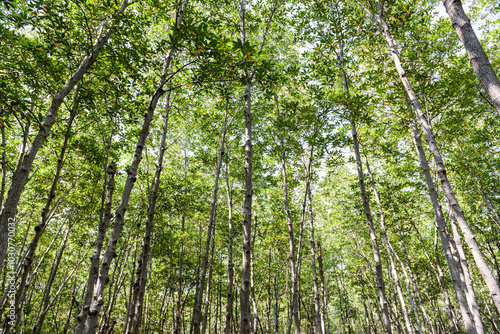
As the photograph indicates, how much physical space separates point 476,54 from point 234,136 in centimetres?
1237

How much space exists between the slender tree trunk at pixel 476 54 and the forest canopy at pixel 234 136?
0.8 inches

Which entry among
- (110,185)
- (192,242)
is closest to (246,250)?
(110,185)

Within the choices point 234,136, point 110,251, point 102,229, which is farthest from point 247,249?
point 234,136

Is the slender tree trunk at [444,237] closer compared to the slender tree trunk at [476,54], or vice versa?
the slender tree trunk at [476,54]

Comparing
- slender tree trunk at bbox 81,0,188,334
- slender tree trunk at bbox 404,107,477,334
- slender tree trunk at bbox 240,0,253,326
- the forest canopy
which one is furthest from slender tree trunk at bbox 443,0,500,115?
slender tree trunk at bbox 404,107,477,334

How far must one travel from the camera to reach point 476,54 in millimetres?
2529

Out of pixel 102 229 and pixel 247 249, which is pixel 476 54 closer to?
pixel 247 249

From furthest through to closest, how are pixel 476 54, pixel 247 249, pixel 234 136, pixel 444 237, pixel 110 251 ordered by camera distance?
1. pixel 234 136
2. pixel 444 237
3. pixel 247 249
4. pixel 110 251
5. pixel 476 54

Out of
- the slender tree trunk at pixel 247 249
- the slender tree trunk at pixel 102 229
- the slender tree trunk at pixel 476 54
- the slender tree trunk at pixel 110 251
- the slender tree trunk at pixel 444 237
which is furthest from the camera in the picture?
the slender tree trunk at pixel 444 237

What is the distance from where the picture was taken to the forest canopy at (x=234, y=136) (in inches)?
165

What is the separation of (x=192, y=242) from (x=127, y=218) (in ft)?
17.8

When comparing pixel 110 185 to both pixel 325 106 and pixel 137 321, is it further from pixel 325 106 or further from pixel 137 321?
pixel 325 106

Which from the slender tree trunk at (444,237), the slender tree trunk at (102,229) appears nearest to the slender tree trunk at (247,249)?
the slender tree trunk at (102,229)

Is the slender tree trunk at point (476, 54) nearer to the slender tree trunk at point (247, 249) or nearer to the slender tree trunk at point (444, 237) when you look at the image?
the slender tree trunk at point (247, 249)
